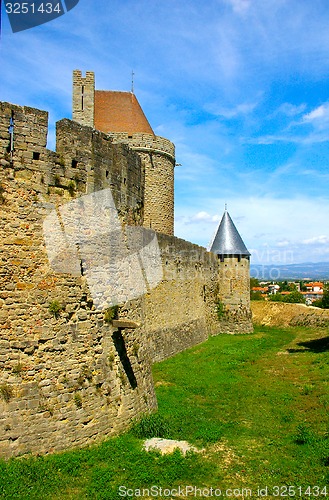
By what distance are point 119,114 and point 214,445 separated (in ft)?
67.1

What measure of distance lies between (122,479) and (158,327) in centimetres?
1040

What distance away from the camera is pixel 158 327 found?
52.7 feet

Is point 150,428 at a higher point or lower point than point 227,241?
lower

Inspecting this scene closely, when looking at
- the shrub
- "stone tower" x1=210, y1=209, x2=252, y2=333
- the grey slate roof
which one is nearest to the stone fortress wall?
the shrub

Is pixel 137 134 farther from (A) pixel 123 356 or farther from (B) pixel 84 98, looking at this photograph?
(A) pixel 123 356

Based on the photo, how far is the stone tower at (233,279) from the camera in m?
25.0

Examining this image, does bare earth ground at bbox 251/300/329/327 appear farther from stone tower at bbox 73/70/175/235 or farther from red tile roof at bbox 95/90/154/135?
red tile roof at bbox 95/90/154/135

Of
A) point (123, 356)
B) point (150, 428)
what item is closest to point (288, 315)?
point (150, 428)

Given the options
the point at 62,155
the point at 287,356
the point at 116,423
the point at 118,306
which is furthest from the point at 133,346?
the point at 287,356

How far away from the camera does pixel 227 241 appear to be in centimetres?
2570

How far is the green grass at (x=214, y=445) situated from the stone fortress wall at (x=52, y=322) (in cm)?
40

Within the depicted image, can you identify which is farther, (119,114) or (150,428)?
(119,114)

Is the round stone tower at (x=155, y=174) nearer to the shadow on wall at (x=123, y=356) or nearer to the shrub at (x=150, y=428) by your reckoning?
the shadow on wall at (x=123, y=356)

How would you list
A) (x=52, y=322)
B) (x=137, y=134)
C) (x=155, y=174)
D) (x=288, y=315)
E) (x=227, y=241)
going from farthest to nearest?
(x=288, y=315)
(x=227, y=241)
(x=155, y=174)
(x=137, y=134)
(x=52, y=322)
